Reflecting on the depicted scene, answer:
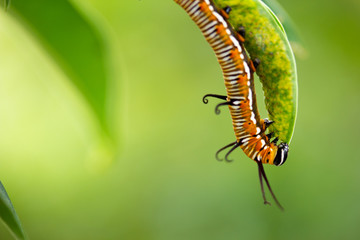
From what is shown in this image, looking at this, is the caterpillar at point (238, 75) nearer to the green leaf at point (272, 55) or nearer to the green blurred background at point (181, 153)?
the green leaf at point (272, 55)

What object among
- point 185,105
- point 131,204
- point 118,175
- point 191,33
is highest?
point 191,33

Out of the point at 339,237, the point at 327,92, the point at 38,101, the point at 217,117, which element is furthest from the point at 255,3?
the point at 339,237

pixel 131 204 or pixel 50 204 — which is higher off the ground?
pixel 50 204

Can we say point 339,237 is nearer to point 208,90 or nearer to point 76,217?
point 208,90

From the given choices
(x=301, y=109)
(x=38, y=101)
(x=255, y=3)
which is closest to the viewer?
(x=255, y=3)

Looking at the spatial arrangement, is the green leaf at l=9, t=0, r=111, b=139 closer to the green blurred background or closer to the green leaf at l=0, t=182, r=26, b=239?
the green leaf at l=0, t=182, r=26, b=239

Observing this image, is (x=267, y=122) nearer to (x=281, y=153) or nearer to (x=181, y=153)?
(x=281, y=153)
